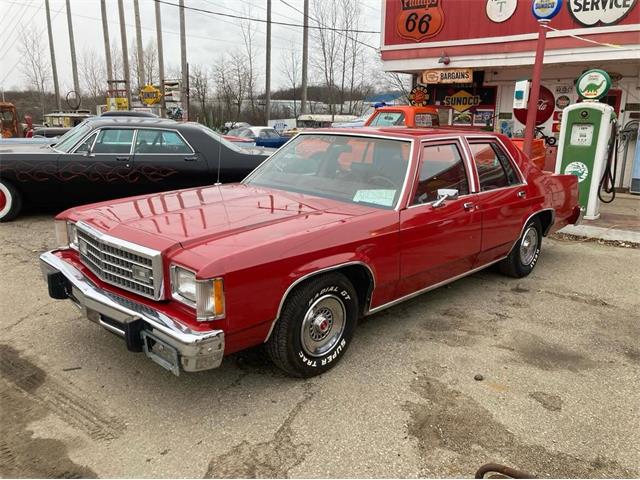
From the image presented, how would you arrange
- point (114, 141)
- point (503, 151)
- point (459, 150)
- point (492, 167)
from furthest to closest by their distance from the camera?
point (114, 141)
point (503, 151)
point (492, 167)
point (459, 150)

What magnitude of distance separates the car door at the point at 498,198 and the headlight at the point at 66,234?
3246 mm

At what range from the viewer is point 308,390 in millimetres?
3275

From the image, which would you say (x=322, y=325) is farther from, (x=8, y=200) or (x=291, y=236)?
(x=8, y=200)

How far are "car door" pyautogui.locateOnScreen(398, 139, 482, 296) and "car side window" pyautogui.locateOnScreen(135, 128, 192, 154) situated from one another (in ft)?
15.9

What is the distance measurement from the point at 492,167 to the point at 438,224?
122 cm

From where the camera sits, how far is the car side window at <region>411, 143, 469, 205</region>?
13.3ft

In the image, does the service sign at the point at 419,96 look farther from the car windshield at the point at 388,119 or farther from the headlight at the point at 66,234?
the headlight at the point at 66,234

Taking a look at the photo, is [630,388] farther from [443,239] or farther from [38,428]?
[38,428]

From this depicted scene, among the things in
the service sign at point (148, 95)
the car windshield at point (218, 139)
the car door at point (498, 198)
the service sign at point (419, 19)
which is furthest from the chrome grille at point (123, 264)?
the service sign at point (148, 95)

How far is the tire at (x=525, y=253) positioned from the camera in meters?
5.39

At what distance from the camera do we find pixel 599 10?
10.3 metres

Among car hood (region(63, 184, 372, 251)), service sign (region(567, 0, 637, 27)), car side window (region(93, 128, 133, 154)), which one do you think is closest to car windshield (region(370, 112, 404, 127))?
service sign (region(567, 0, 637, 27))

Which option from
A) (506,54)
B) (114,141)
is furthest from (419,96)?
(114,141)

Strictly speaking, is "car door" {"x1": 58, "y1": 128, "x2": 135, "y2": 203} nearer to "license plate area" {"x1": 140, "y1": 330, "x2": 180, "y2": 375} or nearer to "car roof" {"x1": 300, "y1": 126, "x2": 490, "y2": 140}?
"car roof" {"x1": 300, "y1": 126, "x2": 490, "y2": 140}
